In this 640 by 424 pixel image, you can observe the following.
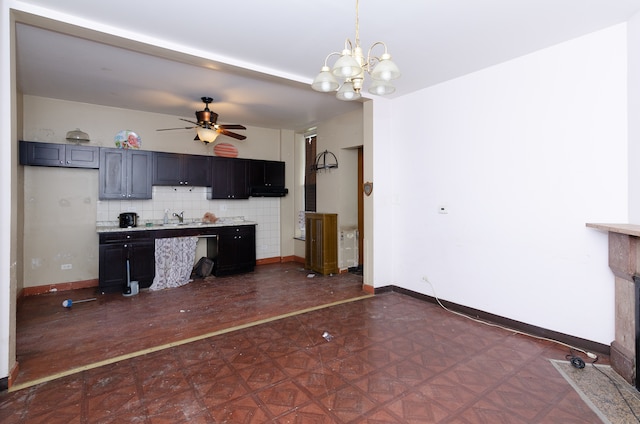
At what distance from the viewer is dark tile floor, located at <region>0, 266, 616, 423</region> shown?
6.56 ft

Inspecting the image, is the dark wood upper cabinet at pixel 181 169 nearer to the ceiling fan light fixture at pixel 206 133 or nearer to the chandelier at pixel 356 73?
the ceiling fan light fixture at pixel 206 133

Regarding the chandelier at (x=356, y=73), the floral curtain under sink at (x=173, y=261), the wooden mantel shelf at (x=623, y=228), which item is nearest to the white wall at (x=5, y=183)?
the chandelier at (x=356, y=73)

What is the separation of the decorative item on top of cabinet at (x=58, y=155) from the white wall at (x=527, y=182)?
194 inches

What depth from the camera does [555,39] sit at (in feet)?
9.59

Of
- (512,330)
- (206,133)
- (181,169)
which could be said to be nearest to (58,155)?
(181,169)

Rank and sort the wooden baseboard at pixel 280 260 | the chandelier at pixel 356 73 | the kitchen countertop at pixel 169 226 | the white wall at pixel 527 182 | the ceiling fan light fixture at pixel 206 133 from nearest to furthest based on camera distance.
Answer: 1. the chandelier at pixel 356 73
2. the white wall at pixel 527 182
3. the ceiling fan light fixture at pixel 206 133
4. the kitchen countertop at pixel 169 226
5. the wooden baseboard at pixel 280 260

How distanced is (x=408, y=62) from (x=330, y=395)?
338 centimetres

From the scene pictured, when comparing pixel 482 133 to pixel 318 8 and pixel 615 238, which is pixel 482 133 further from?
pixel 318 8

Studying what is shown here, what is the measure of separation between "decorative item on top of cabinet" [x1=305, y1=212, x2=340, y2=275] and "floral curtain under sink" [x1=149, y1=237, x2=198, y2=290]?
2186 millimetres

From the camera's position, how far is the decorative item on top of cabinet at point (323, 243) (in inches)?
228

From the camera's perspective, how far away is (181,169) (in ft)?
18.3

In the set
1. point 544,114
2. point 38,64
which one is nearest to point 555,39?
point 544,114

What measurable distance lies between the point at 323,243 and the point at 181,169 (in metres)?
2.95

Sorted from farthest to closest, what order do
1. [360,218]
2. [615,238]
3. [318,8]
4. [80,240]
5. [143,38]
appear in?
[360,218] → [80,240] → [143,38] → [615,238] → [318,8]
